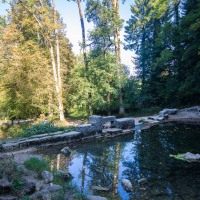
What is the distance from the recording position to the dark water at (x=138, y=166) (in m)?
4.14

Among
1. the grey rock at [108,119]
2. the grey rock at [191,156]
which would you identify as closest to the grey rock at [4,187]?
the grey rock at [191,156]

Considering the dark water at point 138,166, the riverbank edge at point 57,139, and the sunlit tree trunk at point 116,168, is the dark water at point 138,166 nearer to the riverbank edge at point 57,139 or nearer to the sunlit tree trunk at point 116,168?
the sunlit tree trunk at point 116,168

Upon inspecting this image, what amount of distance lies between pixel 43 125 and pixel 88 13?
1102 cm

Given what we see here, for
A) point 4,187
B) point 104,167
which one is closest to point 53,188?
point 4,187

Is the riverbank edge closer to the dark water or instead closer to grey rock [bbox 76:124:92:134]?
grey rock [bbox 76:124:92:134]

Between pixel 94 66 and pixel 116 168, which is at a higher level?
pixel 94 66

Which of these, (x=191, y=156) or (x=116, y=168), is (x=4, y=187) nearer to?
(x=116, y=168)

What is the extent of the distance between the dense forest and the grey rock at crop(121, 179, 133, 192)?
9.55 metres

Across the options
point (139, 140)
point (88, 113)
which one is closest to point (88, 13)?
point (88, 113)

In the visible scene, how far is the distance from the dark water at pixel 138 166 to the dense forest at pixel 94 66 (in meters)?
6.59

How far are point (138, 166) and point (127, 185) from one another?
1351 millimetres

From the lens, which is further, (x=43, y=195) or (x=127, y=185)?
(x=127, y=185)

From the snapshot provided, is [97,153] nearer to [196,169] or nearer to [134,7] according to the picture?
[196,169]

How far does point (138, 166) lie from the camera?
5.61 metres
